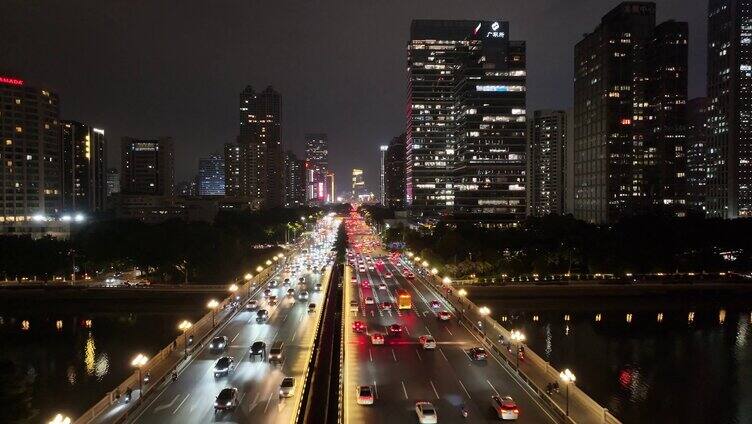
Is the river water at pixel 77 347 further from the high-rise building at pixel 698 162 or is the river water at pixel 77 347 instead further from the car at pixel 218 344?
the high-rise building at pixel 698 162

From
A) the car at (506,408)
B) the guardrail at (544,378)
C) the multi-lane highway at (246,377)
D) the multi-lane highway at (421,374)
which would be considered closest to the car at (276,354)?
the multi-lane highway at (246,377)

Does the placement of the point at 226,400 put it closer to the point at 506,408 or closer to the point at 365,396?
the point at 365,396

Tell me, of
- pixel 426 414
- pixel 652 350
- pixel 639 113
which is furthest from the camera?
pixel 639 113

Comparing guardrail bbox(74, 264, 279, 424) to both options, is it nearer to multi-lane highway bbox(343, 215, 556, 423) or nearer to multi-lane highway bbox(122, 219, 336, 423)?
multi-lane highway bbox(122, 219, 336, 423)

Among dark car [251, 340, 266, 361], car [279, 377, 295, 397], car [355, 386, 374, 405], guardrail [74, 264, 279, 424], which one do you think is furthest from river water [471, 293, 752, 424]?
guardrail [74, 264, 279, 424]

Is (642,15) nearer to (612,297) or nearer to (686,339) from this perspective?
(612,297)

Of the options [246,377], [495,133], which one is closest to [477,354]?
[246,377]

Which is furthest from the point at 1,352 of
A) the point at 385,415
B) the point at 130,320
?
the point at 385,415
